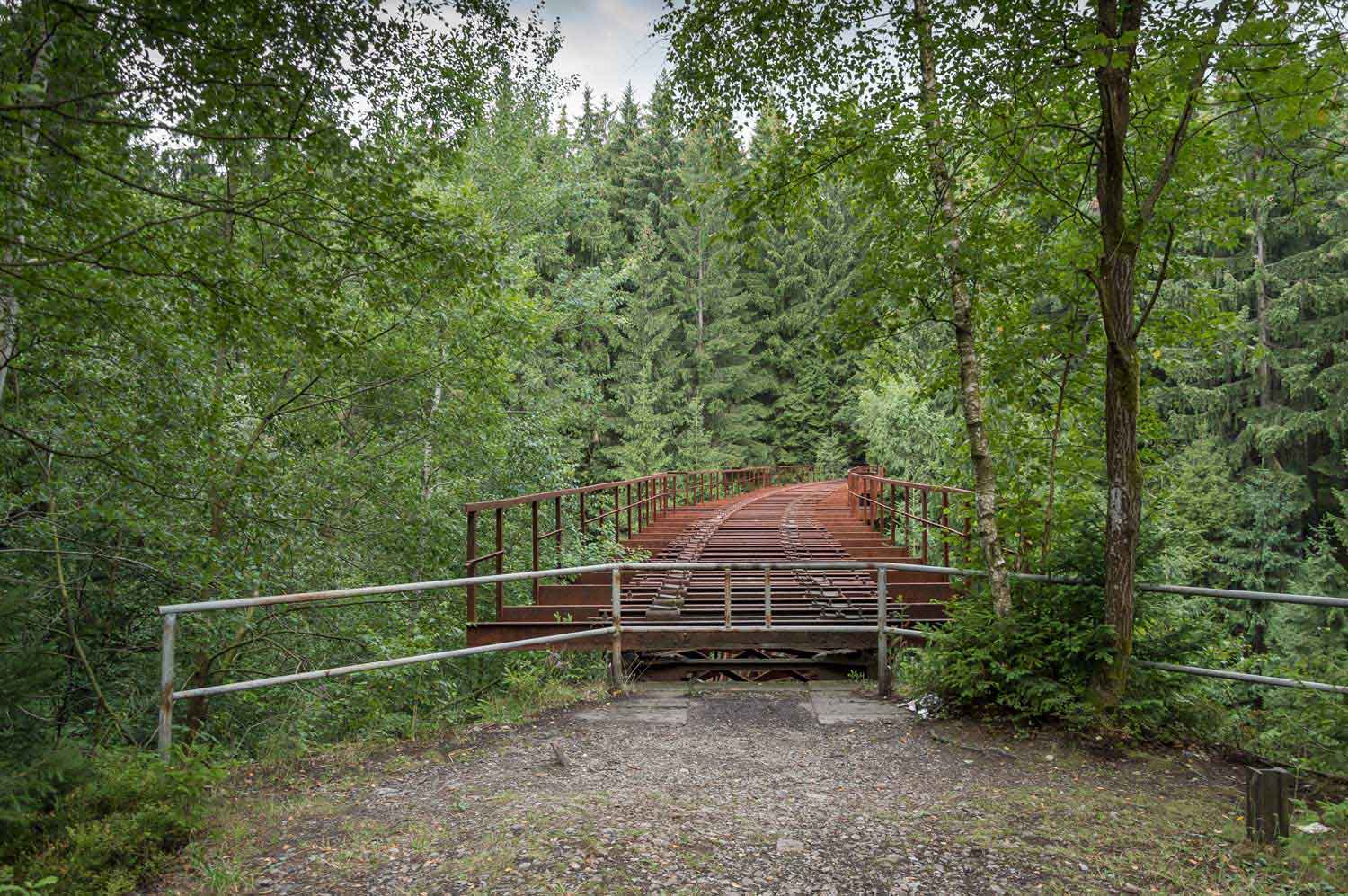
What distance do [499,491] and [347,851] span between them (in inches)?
445

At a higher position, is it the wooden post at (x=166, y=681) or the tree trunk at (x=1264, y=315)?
the tree trunk at (x=1264, y=315)

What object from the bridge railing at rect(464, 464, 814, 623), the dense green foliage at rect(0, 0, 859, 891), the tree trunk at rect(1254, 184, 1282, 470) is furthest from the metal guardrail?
the tree trunk at rect(1254, 184, 1282, 470)

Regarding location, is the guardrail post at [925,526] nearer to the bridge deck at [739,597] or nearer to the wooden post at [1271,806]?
the bridge deck at [739,597]

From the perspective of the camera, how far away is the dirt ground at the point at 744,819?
3.31m

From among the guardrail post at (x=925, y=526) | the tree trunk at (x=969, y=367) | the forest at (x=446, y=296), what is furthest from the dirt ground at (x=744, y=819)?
the guardrail post at (x=925, y=526)

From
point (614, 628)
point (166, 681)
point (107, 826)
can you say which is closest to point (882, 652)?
point (614, 628)

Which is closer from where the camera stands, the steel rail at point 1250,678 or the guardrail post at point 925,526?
the steel rail at point 1250,678

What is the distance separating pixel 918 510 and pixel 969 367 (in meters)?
18.7

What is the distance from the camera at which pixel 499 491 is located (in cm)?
1467

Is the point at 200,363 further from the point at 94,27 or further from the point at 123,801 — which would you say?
the point at 123,801

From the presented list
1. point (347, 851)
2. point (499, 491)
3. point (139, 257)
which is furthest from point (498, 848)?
point (499, 491)

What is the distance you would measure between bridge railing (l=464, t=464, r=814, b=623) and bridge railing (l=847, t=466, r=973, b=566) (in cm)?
432

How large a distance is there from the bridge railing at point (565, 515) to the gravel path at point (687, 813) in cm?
188

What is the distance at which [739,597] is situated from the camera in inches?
368
